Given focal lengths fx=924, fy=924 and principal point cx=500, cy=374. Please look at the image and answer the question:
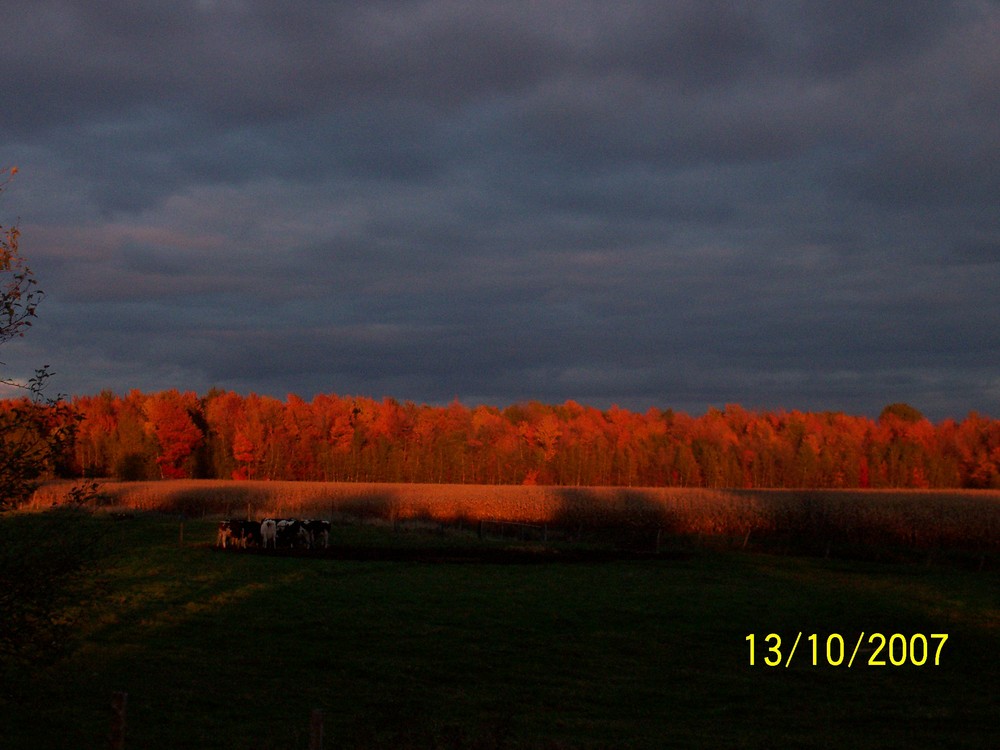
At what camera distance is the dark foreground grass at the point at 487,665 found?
1296cm

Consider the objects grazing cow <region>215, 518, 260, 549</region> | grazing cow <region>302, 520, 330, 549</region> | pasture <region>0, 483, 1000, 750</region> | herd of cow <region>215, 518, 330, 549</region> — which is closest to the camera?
pasture <region>0, 483, 1000, 750</region>

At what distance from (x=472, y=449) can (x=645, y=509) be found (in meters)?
79.2

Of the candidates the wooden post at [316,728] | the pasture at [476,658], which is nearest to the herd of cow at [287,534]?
the pasture at [476,658]

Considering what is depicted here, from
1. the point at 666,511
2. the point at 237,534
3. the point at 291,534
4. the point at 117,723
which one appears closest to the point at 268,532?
the point at 291,534

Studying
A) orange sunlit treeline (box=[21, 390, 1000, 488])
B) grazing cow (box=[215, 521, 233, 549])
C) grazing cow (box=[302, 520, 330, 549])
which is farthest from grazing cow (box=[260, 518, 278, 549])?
orange sunlit treeline (box=[21, 390, 1000, 488])

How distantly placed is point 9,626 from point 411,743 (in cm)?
453

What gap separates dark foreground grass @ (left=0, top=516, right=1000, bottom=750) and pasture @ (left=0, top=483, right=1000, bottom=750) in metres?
0.06

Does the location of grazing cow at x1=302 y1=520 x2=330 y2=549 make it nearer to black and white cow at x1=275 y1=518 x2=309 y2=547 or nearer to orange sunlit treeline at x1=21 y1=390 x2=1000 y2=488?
black and white cow at x1=275 y1=518 x2=309 y2=547

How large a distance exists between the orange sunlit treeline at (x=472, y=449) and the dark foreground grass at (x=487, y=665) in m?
89.0

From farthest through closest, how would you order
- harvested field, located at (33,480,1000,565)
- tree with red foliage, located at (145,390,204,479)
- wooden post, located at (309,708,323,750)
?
tree with red foliage, located at (145,390,204,479) < harvested field, located at (33,480,1000,565) < wooden post, located at (309,708,323,750)

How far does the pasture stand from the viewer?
12781mm

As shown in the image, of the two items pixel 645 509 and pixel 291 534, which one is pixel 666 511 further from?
pixel 291 534

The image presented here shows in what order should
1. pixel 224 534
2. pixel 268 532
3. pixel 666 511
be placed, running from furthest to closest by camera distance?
pixel 666 511 < pixel 268 532 < pixel 224 534

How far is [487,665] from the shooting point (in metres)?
17.4
